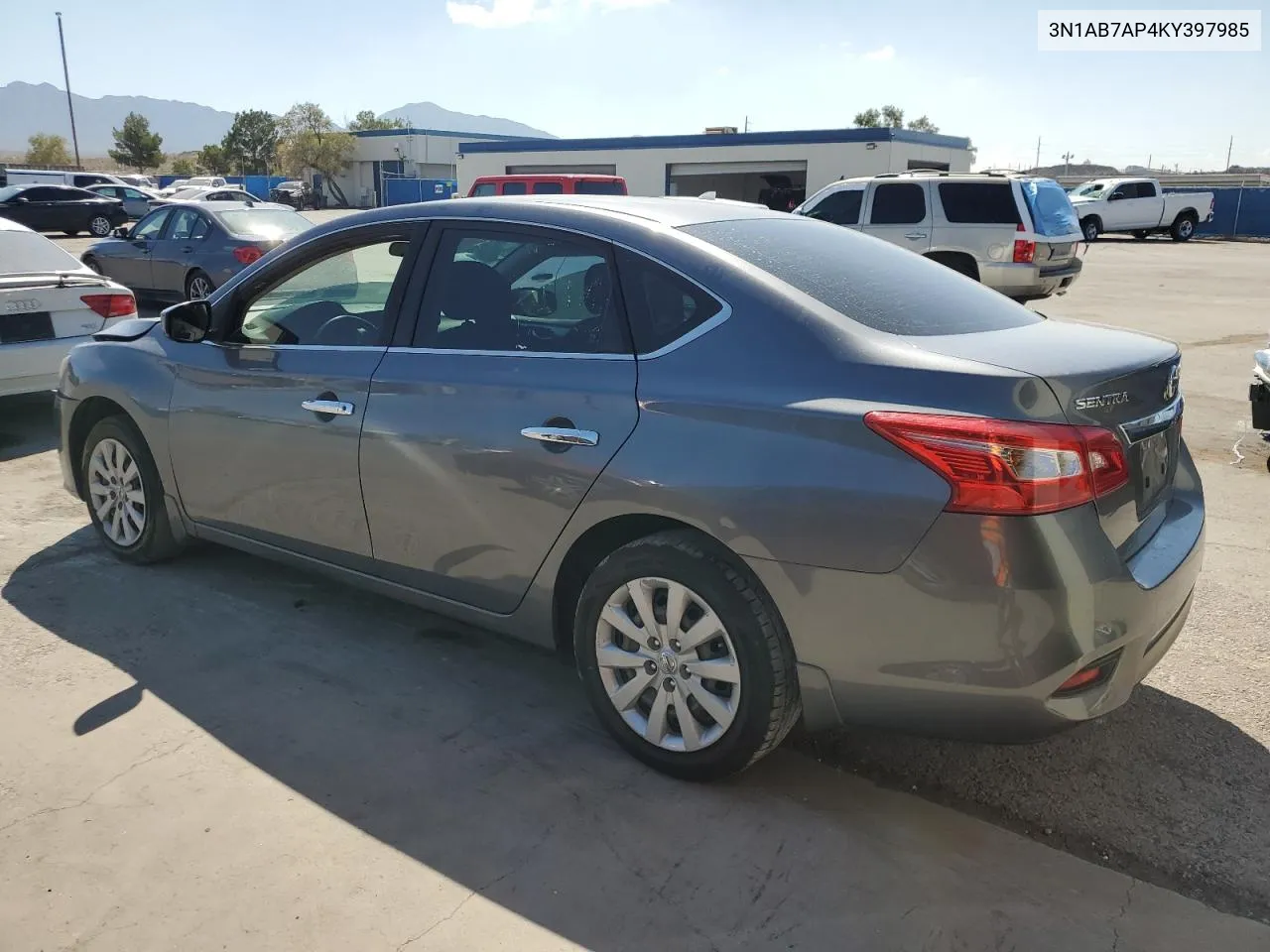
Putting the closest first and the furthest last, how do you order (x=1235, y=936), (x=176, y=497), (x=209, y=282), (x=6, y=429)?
(x=1235, y=936) → (x=176, y=497) → (x=6, y=429) → (x=209, y=282)

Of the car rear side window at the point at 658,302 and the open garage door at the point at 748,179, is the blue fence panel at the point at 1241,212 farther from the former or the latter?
the car rear side window at the point at 658,302

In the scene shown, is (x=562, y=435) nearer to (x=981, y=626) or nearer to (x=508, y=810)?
(x=508, y=810)

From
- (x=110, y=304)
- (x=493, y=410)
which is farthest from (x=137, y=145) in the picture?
(x=493, y=410)

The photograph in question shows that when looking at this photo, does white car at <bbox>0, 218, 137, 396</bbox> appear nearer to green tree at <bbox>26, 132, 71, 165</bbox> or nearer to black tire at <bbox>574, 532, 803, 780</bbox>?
black tire at <bbox>574, 532, 803, 780</bbox>

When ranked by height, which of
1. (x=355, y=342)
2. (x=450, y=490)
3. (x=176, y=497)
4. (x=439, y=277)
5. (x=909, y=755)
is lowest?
(x=909, y=755)

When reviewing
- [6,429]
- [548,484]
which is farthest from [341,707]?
[6,429]

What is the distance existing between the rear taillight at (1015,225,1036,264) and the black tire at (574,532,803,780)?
11.5 m

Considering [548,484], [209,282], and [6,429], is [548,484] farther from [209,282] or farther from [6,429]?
[209,282]

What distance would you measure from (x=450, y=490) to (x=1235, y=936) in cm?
250

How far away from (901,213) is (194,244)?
9127mm

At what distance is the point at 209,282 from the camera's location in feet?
40.5

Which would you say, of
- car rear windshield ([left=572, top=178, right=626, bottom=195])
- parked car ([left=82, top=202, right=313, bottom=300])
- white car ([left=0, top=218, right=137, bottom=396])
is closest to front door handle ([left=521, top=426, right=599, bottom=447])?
white car ([left=0, top=218, right=137, bottom=396])

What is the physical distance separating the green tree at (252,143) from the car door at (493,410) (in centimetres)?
9184

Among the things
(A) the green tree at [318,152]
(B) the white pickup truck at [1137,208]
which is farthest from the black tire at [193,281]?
(A) the green tree at [318,152]
